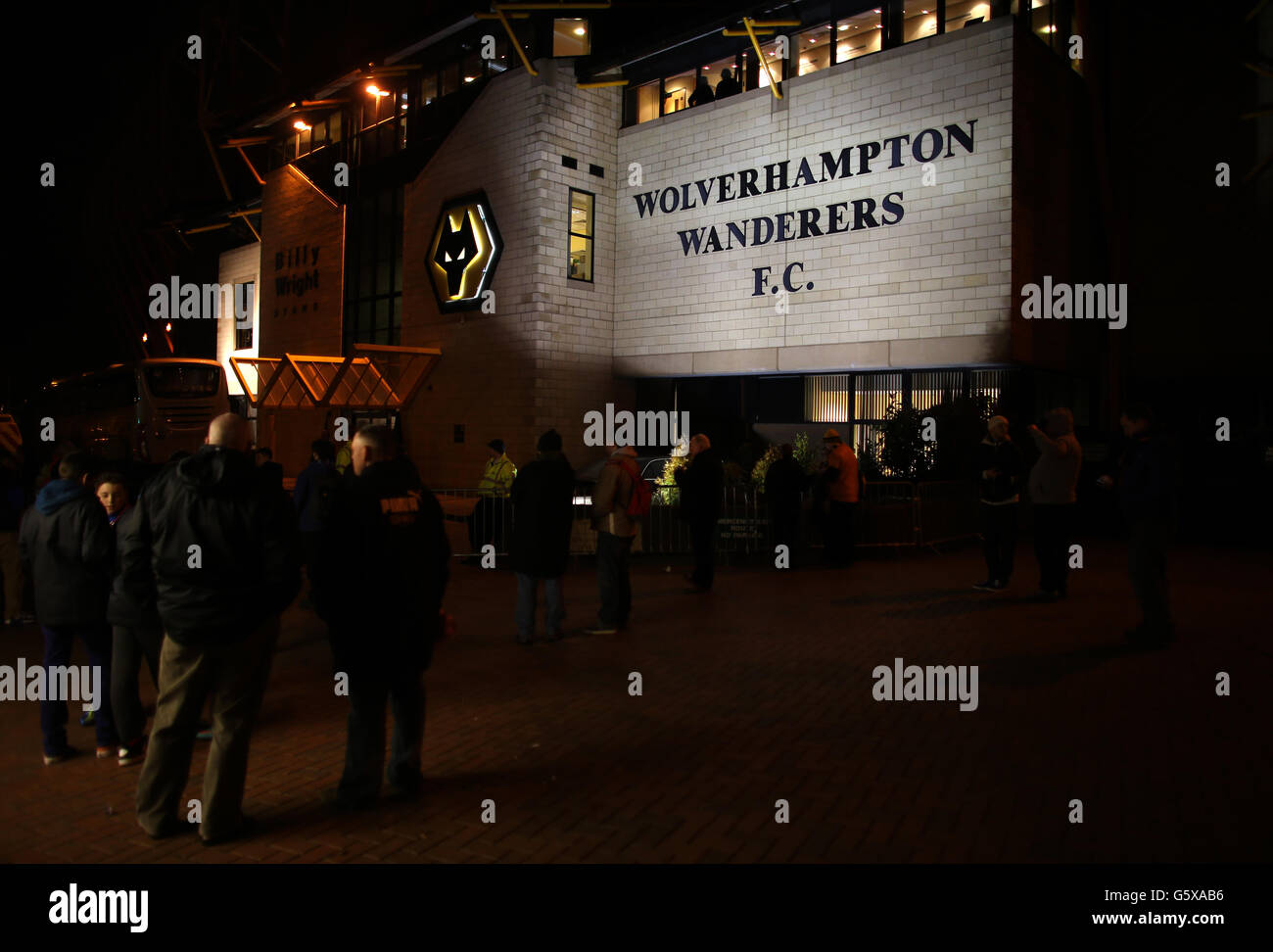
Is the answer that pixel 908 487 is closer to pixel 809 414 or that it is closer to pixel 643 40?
pixel 809 414

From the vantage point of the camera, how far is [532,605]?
7.87m

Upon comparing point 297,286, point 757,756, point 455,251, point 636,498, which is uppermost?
point 297,286

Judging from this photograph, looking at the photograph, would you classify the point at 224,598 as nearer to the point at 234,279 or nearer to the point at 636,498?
the point at 636,498

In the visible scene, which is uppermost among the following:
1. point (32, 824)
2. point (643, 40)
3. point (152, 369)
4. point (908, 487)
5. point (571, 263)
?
point (643, 40)

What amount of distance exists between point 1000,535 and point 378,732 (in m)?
7.98

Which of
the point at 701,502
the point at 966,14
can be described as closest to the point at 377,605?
the point at 701,502

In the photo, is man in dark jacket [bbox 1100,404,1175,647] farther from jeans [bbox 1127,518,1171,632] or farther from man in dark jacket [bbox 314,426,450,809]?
man in dark jacket [bbox 314,426,450,809]

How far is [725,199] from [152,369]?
1652 cm

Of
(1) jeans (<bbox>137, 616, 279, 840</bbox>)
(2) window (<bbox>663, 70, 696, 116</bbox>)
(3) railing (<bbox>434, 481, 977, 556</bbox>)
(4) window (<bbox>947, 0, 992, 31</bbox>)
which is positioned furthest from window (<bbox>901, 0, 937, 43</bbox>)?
(1) jeans (<bbox>137, 616, 279, 840</bbox>)

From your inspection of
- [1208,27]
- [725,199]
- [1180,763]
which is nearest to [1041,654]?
[1180,763]

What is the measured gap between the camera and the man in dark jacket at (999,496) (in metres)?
10.1

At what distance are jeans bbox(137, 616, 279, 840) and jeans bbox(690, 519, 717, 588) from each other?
680 cm

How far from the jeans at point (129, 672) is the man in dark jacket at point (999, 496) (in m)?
8.17

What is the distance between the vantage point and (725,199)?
63.2 ft
